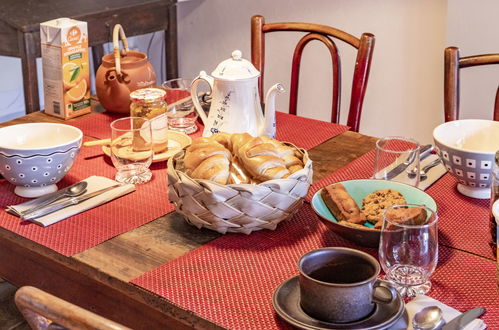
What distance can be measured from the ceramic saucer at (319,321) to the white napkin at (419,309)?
18mm

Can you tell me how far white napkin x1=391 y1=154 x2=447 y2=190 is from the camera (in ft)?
4.44

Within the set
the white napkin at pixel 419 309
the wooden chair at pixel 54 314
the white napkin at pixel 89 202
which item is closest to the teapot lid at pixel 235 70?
the white napkin at pixel 89 202

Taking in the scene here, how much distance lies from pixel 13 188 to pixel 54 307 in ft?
2.37

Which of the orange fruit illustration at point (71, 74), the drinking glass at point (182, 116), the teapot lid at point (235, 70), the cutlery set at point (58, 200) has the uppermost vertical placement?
the teapot lid at point (235, 70)

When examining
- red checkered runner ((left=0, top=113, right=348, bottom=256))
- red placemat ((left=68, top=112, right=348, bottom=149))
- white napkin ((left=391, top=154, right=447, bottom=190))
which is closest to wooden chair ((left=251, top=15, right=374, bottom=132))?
red placemat ((left=68, top=112, right=348, bottom=149))

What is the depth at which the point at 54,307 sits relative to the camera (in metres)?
0.71

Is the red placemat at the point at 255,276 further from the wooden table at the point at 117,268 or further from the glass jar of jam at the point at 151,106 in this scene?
the glass jar of jam at the point at 151,106

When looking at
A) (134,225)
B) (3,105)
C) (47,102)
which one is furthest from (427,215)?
(3,105)

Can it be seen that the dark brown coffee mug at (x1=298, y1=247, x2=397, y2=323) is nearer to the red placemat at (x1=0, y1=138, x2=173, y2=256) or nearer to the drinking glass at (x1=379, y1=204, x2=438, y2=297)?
the drinking glass at (x1=379, y1=204, x2=438, y2=297)

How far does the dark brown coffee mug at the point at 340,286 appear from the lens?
0.90 metres

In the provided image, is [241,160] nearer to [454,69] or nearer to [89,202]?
[89,202]

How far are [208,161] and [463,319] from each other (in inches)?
18.5

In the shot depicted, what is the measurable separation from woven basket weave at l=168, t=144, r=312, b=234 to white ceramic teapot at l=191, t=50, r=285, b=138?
0.97 ft

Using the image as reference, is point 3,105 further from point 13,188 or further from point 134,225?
point 134,225
